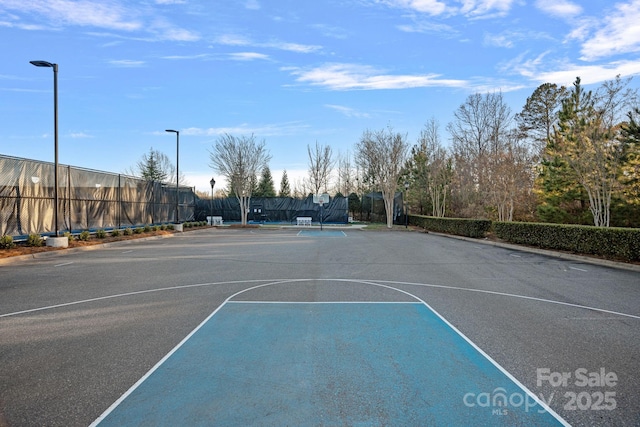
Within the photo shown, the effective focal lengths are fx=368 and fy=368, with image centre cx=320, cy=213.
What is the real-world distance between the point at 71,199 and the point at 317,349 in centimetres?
1719

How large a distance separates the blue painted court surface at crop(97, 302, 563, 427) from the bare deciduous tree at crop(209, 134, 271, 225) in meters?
27.1

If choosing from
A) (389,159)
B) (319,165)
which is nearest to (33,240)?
(389,159)

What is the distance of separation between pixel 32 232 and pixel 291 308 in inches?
536

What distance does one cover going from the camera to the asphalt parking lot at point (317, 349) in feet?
9.71

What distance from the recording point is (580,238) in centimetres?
1348

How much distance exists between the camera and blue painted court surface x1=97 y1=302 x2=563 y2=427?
2832 millimetres

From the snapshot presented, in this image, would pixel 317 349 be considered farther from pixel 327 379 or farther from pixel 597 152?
pixel 597 152

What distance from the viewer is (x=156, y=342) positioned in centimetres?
439

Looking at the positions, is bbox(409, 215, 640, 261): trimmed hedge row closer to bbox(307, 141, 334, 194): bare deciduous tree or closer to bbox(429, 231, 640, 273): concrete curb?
bbox(429, 231, 640, 273): concrete curb

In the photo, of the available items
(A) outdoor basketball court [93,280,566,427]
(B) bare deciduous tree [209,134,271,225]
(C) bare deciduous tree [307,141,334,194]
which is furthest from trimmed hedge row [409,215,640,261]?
(C) bare deciduous tree [307,141,334,194]

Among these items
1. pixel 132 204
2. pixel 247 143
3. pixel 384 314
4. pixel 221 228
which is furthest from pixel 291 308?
pixel 247 143

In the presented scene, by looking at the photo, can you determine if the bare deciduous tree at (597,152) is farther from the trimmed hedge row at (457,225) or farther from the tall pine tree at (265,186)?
the tall pine tree at (265,186)

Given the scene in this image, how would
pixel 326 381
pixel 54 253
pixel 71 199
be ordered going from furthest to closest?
pixel 71 199, pixel 54 253, pixel 326 381

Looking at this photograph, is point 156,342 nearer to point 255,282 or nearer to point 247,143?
point 255,282
